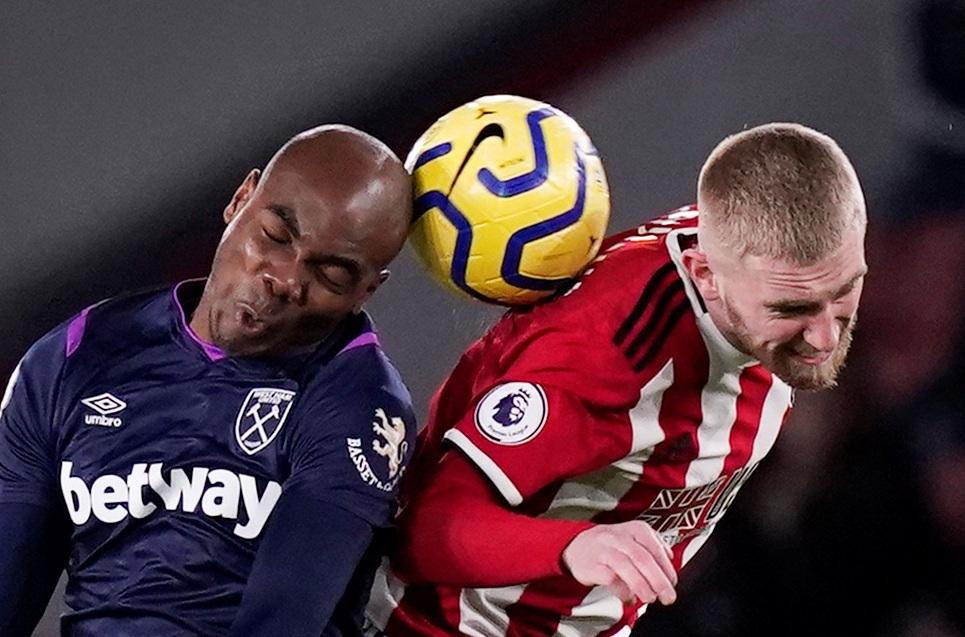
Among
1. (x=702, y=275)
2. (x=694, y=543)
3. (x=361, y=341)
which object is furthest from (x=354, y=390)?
(x=694, y=543)

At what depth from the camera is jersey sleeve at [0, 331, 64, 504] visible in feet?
4.17

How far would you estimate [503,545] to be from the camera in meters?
1.23

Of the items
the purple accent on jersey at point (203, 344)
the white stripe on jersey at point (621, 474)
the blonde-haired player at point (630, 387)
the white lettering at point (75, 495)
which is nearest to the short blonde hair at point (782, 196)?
the blonde-haired player at point (630, 387)

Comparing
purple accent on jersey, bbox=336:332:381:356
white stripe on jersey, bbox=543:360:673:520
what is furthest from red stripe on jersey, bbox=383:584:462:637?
purple accent on jersey, bbox=336:332:381:356

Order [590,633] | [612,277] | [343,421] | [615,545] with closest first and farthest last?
[615,545] < [343,421] < [612,277] < [590,633]

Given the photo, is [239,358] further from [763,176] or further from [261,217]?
[763,176]

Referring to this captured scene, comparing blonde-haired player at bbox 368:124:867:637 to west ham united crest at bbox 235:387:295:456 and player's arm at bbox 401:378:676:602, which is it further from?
west ham united crest at bbox 235:387:295:456

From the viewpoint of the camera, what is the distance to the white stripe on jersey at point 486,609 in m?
1.41

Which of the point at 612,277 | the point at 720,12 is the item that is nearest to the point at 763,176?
the point at 612,277

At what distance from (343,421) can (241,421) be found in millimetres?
72

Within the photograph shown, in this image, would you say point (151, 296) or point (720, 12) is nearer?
point (151, 296)

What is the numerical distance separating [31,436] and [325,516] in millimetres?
226

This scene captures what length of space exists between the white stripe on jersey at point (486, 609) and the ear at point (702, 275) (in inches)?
10.5

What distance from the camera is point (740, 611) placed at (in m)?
1.84
